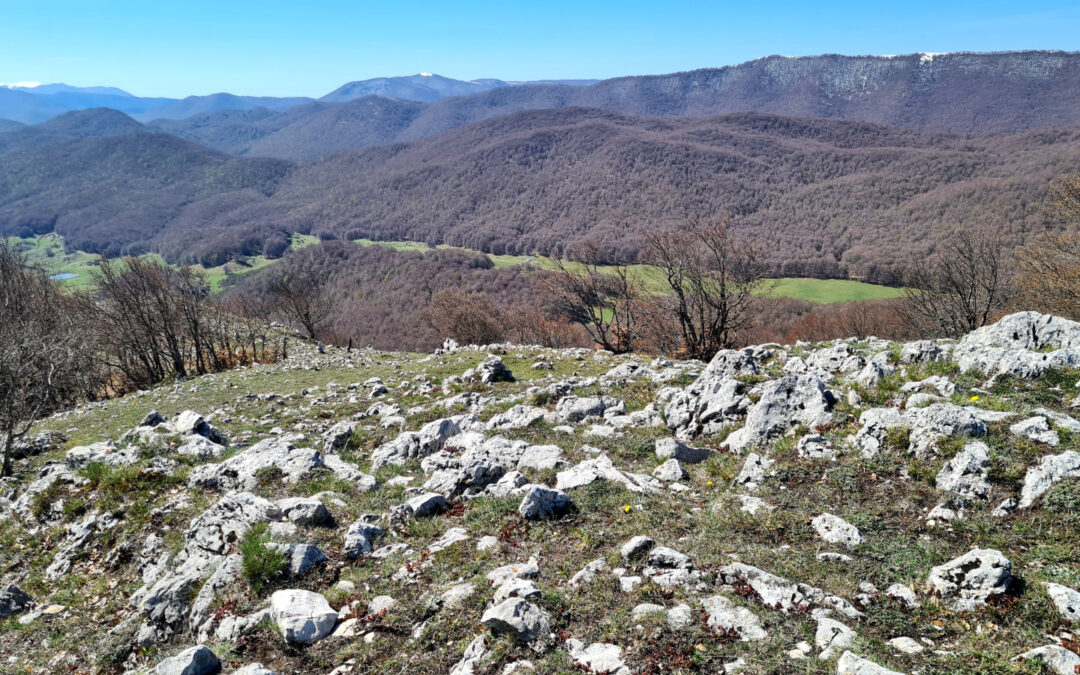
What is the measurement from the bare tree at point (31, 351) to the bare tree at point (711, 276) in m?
28.6

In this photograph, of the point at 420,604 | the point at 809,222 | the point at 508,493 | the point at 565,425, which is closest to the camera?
the point at 420,604

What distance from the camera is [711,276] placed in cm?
3064

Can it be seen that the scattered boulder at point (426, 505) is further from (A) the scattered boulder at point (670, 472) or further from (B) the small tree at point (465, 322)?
(B) the small tree at point (465, 322)

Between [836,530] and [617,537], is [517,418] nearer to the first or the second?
[617,537]

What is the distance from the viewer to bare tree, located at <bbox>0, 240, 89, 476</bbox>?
16.5m

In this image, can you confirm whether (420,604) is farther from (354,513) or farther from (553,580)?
(354,513)

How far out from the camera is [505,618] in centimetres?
591

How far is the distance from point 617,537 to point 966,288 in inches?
1522

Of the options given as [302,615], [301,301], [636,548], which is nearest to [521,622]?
[636,548]

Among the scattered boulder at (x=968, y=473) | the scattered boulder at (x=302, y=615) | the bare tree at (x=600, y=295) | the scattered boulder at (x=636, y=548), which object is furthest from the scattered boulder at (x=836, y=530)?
the bare tree at (x=600, y=295)

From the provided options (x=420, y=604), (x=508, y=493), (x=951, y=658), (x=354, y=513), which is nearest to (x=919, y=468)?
(x=951, y=658)

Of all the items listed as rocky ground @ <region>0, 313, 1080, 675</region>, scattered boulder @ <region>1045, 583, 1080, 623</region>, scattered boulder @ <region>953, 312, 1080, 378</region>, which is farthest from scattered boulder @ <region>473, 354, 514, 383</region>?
scattered boulder @ <region>1045, 583, 1080, 623</region>

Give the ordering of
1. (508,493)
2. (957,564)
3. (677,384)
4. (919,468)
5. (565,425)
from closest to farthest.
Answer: (957,564)
(919,468)
(508,493)
(565,425)
(677,384)

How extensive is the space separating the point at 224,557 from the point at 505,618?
5.71m
